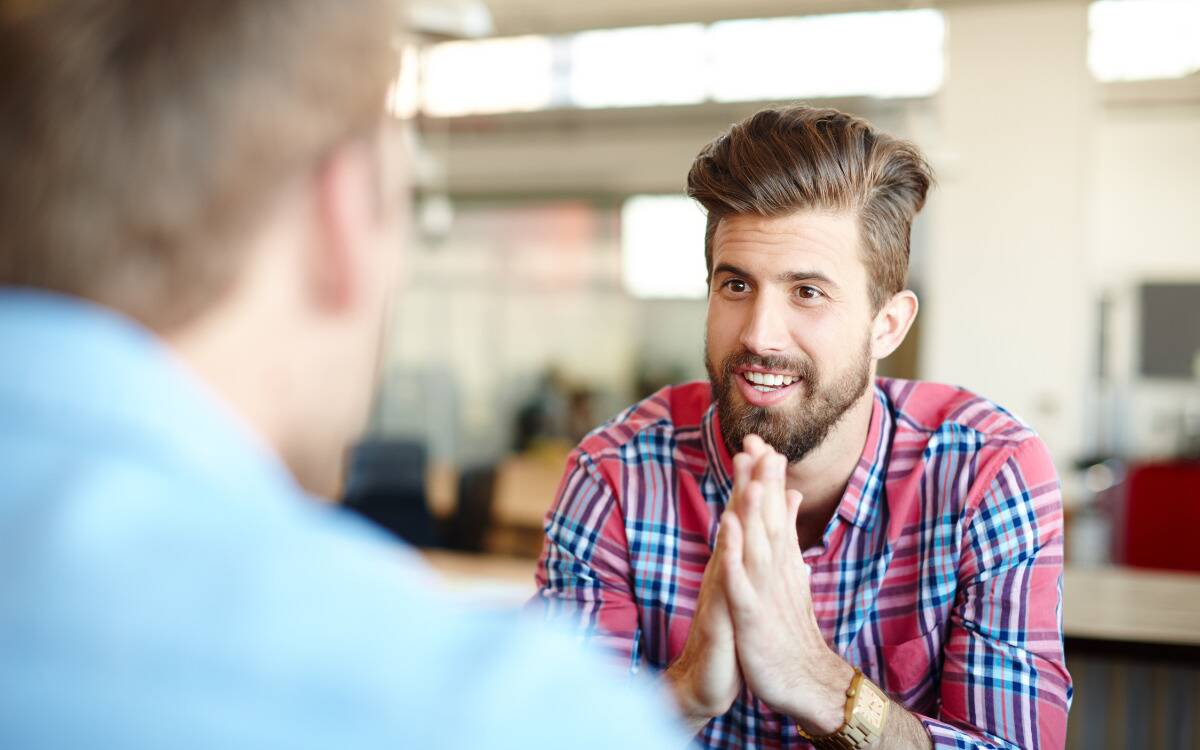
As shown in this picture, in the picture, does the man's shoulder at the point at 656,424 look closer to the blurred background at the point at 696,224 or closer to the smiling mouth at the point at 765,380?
the smiling mouth at the point at 765,380

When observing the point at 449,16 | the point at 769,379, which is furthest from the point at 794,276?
the point at 449,16

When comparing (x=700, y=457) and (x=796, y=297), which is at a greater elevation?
(x=796, y=297)

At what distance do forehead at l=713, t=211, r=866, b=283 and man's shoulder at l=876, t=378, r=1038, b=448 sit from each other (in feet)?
0.73

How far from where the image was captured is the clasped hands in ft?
3.93

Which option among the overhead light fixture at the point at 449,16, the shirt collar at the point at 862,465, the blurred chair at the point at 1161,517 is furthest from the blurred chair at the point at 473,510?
the shirt collar at the point at 862,465

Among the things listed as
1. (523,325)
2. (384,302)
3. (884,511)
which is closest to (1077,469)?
(523,325)

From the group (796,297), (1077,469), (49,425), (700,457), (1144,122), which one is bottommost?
(1077,469)

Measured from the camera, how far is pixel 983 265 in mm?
5816

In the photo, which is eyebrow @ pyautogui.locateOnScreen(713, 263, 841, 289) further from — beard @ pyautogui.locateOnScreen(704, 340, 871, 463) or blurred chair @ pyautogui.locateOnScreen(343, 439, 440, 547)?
blurred chair @ pyautogui.locateOnScreen(343, 439, 440, 547)

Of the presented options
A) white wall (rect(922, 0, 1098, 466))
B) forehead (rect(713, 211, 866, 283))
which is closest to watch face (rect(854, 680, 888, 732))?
forehead (rect(713, 211, 866, 283))

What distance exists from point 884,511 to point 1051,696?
0.32m

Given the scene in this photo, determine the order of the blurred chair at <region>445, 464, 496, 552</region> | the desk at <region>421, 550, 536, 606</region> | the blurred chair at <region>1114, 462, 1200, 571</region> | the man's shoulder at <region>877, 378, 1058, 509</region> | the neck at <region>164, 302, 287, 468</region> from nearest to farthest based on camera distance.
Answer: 1. the neck at <region>164, 302, 287, 468</region>
2. the man's shoulder at <region>877, 378, 1058, 509</region>
3. the desk at <region>421, 550, 536, 606</region>
4. the blurred chair at <region>1114, 462, 1200, 571</region>
5. the blurred chair at <region>445, 464, 496, 552</region>

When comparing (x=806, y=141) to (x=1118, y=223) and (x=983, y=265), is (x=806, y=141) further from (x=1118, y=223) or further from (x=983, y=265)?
(x=1118, y=223)

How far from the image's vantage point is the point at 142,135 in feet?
1.58
